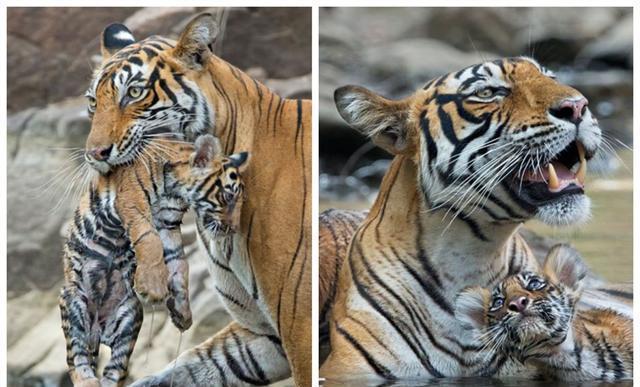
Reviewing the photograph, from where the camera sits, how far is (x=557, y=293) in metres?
10.2

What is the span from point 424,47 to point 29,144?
2.71 metres

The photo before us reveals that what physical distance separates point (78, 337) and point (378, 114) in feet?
8.05

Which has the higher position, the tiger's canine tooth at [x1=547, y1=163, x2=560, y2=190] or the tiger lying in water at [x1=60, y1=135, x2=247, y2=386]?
the tiger's canine tooth at [x1=547, y1=163, x2=560, y2=190]

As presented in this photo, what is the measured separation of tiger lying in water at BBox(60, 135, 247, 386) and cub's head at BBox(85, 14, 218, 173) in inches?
4.3

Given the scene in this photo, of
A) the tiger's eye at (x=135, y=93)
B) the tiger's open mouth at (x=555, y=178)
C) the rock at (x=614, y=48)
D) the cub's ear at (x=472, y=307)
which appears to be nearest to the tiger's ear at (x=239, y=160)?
the tiger's eye at (x=135, y=93)

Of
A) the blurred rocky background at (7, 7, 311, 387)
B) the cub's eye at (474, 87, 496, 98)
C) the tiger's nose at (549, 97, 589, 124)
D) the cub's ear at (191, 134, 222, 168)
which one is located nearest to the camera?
the tiger's nose at (549, 97, 589, 124)

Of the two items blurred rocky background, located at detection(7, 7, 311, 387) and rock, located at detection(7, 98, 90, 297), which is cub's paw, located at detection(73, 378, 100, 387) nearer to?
blurred rocky background, located at detection(7, 7, 311, 387)

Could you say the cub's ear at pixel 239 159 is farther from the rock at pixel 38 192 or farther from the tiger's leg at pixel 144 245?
the rock at pixel 38 192

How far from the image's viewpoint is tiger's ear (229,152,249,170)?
1036 cm

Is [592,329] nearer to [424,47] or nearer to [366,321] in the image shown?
[366,321]

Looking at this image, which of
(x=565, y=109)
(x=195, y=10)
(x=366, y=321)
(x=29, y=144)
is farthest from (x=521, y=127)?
(x=29, y=144)

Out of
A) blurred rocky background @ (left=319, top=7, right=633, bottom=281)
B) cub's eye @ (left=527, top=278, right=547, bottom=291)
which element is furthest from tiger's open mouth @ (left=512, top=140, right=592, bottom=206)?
cub's eye @ (left=527, top=278, right=547, bottom=291)

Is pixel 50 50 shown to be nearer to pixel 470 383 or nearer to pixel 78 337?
pixel 78 337

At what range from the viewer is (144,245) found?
10219 mm
